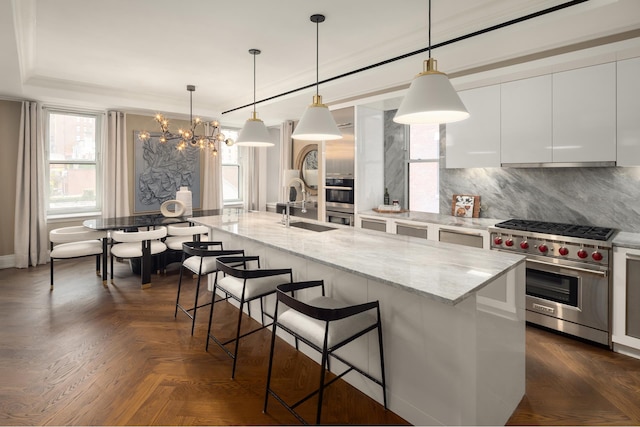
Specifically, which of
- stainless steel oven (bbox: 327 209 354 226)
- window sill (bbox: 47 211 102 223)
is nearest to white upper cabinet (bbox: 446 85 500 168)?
stainless steel oven (bbox: 327 209 354 226)

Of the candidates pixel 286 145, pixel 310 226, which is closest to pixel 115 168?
pixel 286 145

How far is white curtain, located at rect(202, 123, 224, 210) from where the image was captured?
23.1 ft

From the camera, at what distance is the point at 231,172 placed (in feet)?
25.5

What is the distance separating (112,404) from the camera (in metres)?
2.19

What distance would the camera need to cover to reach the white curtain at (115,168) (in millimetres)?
5891

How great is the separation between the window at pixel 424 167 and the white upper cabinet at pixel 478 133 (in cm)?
57

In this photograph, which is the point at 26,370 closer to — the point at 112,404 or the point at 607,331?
the point at 112,404

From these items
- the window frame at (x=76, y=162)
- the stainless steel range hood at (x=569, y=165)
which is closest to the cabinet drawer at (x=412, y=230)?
the stainless steel range hood at (x=569, y=165)

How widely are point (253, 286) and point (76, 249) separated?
10.4 ft

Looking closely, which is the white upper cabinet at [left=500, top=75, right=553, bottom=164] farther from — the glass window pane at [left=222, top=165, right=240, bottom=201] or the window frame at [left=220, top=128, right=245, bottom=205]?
the glass window pane at [left=222, top=165, right=240, bottom=201]

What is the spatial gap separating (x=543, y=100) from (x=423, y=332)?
2.75m

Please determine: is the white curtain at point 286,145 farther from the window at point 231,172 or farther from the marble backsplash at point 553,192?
the marble backsplash at point 553,192

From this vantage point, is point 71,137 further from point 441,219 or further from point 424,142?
point 441,219

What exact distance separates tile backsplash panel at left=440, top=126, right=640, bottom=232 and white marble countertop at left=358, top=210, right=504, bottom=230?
219 mm
